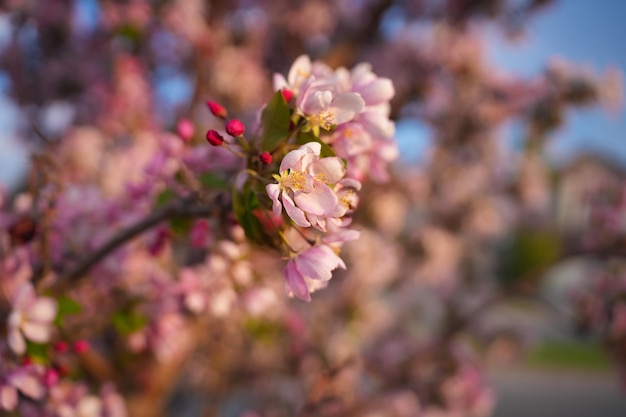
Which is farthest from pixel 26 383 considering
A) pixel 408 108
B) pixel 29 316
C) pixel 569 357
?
pixel 569 357

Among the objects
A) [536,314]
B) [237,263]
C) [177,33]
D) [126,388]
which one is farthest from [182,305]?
[536,314]

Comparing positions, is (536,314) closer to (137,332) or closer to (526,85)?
(526,85)

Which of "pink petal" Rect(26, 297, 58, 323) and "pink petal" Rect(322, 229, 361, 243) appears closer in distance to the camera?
"pink petal" Rect(322, 229, 361, 243)

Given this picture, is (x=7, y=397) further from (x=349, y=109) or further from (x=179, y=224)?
(x=349, y=109)

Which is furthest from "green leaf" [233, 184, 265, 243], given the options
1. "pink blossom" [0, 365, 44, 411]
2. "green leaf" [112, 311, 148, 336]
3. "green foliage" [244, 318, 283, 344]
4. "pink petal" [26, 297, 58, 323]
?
"green foliage" [244, 318, 283, 344]

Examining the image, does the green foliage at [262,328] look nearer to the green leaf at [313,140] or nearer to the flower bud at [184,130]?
the flower bud at [184,130]

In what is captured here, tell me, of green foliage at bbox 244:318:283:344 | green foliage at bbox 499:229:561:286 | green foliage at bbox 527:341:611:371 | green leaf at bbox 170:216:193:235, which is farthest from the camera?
green foliage at bbox 499:229:561:286

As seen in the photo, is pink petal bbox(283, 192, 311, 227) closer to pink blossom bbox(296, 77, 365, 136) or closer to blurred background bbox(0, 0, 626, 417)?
pink blossom bbox(296, 77, 365, 136)
